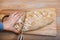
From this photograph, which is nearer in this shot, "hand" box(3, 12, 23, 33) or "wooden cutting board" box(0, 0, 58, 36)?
"hand" box(3, 12, 23, 33)

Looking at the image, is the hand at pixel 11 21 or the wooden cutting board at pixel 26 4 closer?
the hand at pixel 11 21

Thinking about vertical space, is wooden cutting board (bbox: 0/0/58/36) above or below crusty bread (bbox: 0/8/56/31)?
above

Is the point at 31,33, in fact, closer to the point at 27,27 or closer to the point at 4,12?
the point at 27,27

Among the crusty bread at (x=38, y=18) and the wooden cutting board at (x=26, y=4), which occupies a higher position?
the wooden cutting board at (x=26, y=4)

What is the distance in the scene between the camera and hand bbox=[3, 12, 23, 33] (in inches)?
47.2

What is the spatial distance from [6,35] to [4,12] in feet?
0.80

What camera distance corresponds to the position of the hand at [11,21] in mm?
1198

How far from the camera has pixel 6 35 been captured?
3.99 feet

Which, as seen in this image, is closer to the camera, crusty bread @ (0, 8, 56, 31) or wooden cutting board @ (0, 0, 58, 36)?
crusty bread @ (0, 8, 56, 31)

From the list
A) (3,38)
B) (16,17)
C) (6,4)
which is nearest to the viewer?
(3,38)

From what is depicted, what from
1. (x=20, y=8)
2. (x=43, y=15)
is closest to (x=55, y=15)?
(x=43, y=15)

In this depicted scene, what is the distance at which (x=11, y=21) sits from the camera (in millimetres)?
1259

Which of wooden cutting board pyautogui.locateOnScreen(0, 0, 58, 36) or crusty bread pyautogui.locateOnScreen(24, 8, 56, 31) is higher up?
wooden cutting board pyautogui.locateOnScreen(0, 0, 58, 36)

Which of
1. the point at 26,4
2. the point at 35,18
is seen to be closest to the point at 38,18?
the point at 35,18
